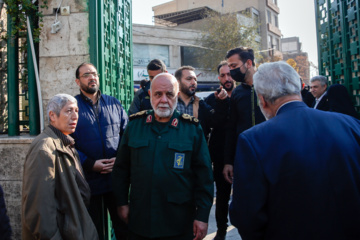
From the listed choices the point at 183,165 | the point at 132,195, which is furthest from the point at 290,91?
the point at 132,195

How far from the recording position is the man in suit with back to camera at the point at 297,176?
1429 millimetres

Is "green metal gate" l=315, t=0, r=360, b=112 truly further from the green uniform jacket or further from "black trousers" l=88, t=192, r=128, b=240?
"black trousers" l=88, t=192, r=128, b=240

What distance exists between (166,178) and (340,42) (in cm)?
357

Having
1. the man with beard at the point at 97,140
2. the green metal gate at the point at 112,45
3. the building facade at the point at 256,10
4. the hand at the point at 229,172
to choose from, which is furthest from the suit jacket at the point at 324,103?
the building facade at the point at 256,10

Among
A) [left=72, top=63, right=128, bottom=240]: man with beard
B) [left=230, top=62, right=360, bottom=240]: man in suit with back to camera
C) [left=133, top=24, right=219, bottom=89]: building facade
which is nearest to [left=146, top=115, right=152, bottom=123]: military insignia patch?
[left=72, top=63, right=128, bottom=240]: man with beard

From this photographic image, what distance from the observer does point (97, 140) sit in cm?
291

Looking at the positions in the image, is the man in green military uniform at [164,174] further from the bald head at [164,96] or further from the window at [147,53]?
the window at [147,53]

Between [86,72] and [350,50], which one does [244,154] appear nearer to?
[86,72]

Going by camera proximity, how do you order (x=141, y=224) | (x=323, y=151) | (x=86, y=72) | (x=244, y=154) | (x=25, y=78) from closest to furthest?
(x=323, y=151), (x=244, y=154), (x=141, y=224), (x=86, y=72), (x=25, y=78)

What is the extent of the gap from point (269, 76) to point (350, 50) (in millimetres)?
3051

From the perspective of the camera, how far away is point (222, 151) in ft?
12.2

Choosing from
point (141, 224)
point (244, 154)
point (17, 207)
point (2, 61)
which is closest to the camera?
point (244, 154)

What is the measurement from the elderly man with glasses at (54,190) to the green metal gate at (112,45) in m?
1.21

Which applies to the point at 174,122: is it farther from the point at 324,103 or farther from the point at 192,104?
the point at 324,103
